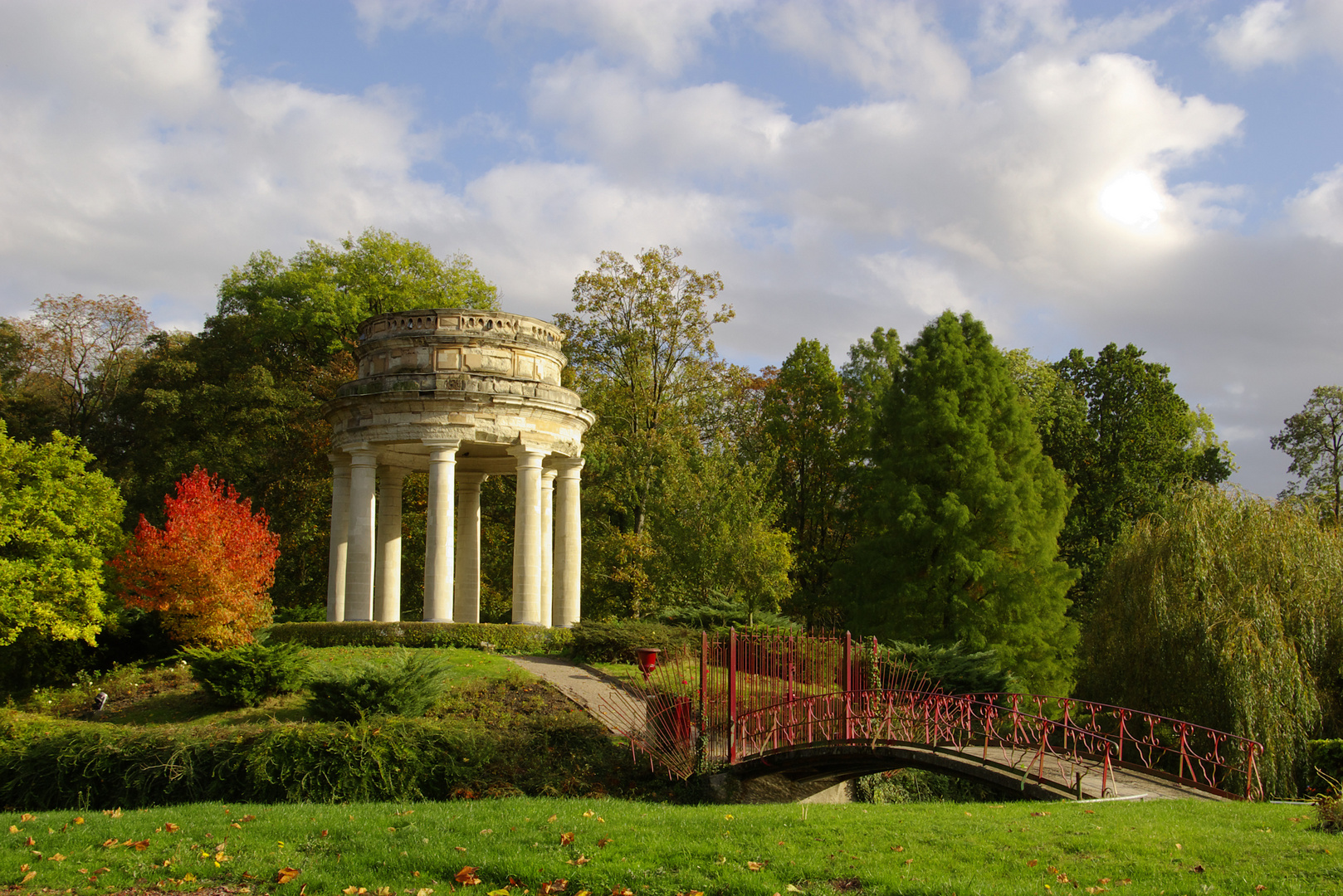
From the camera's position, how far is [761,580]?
36625mm

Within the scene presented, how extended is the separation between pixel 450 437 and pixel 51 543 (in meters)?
10.7

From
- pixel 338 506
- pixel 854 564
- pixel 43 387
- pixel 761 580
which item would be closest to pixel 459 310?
pixel 338 506

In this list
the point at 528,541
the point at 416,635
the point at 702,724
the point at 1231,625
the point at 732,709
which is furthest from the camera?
the point at 528,541

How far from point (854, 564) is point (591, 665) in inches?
480

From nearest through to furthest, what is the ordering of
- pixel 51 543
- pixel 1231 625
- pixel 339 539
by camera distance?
pixel 1231 625 → pixel 51 543 → pixel 339 539

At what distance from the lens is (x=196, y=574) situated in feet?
87.6

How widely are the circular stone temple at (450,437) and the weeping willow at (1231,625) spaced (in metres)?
16.4

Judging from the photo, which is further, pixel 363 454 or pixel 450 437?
pixel 363 454

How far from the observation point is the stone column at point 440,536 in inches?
1241

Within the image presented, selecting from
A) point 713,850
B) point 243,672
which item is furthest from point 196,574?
point 713,850

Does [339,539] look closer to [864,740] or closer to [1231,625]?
[864,740]

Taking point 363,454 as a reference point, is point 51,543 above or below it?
below

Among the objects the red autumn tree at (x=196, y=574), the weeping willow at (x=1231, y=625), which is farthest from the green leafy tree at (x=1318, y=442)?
the red autumn tree at (x=196, y=574)

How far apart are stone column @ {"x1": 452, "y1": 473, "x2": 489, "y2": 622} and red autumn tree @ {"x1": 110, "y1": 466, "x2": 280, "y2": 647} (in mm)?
11033
